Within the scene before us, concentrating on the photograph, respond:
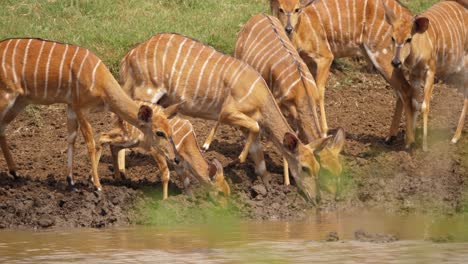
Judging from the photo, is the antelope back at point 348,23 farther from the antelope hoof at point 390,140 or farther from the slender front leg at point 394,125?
the antelope hoof at point 390,140

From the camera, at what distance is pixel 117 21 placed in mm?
12914

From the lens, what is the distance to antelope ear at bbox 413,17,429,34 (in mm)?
11172

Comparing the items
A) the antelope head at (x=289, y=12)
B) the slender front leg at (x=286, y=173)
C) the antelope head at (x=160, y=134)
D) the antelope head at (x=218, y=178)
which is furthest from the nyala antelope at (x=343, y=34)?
the antelope head at (x=160, y=134)

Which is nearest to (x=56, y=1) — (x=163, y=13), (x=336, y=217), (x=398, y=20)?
(x=163, y=13)

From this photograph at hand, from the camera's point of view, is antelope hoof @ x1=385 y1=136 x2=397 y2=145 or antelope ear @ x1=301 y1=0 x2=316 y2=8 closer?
antelope hoof @ x1=385 y1=136 x2=397 y2=145

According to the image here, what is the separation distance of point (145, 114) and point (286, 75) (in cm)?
157

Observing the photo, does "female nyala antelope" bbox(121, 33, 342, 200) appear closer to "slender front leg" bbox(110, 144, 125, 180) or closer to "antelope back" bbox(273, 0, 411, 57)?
"slender front leg" bbox(110, 144, 125, 180)

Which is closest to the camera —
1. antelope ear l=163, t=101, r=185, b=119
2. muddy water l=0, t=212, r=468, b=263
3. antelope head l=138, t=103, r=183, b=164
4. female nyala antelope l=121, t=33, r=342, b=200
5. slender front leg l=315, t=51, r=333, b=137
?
muddy water l=0, t=212, r=468, b=263

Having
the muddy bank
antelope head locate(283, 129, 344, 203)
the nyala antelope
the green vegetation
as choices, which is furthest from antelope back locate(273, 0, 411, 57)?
antelope head locate(283, 129, 344, 203)

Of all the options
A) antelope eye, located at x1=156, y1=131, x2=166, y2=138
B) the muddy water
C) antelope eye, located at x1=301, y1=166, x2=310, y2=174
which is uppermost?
antelope eye, located at x1=156, y1=131, x2=166, y2=138

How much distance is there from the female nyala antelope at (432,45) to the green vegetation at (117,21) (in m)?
2.11

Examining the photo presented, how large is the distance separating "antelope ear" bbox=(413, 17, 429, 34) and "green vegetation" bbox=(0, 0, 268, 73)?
224 centimetres

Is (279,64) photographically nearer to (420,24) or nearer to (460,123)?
(420,24)

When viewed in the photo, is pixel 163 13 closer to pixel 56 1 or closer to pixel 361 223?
pixel 56 1
